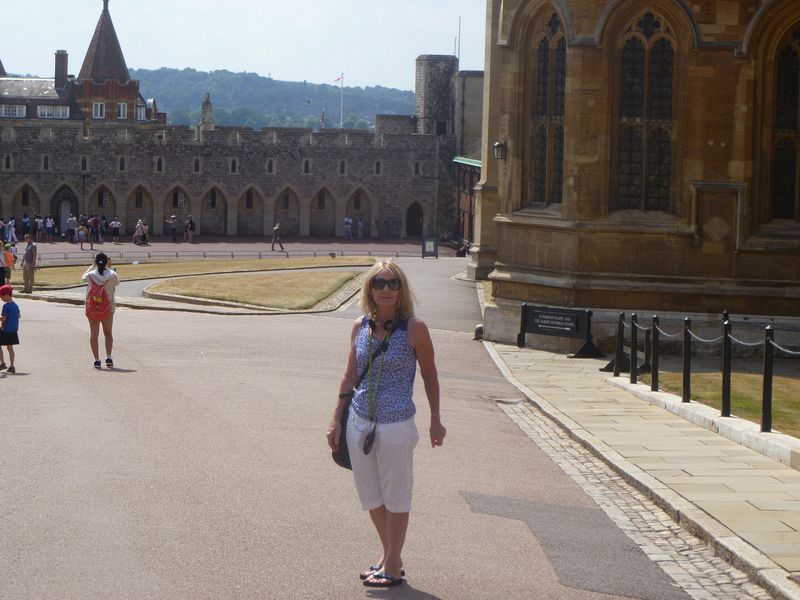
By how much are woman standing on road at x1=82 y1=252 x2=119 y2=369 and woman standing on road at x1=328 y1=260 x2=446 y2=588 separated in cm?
952

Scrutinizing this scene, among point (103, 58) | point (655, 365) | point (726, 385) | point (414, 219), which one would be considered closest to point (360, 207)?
point (414, 219)

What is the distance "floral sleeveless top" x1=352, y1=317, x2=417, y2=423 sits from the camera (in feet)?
23.6

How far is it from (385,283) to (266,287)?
2555cm

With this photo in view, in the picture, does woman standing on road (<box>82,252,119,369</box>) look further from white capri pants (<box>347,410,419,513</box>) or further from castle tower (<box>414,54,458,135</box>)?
castle tower (<box>414,54,458,135</box>)

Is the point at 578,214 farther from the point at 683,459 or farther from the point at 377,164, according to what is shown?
the point at 377,164

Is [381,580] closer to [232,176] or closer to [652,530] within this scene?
[652,530]

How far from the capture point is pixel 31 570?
7121 mm

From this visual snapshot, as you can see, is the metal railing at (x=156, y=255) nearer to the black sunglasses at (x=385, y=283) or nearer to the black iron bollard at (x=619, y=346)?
the black iron bollard at (x=619, y=346)

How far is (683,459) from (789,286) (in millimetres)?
9498

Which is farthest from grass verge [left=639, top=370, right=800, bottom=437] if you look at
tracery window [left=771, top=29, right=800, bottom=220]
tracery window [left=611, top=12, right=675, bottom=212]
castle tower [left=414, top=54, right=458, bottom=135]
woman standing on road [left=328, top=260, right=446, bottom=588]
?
castle tower [left=414, top=54, right=458, bottom=135]

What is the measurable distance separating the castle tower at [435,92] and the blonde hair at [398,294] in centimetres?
7405

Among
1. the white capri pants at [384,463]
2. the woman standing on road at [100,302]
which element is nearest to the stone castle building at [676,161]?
the woman standing on road at [100,302]

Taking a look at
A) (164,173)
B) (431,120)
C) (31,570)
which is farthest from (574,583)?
(431,120)

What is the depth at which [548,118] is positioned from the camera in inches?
845
